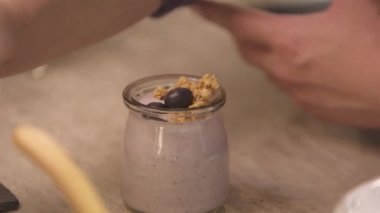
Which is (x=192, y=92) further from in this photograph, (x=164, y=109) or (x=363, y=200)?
(x=363, y=200)

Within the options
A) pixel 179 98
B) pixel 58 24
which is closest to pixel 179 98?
pixel 179 98

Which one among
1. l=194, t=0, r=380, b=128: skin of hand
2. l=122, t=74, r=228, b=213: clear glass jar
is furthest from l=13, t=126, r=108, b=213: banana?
l=194, t=0, r=380, b=128: skin of hand

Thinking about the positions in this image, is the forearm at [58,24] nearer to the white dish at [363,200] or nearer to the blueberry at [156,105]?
the blueberry at [156,105]

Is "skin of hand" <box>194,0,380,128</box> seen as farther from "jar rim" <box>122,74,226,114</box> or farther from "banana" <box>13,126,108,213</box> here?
"banana" <box>13,126,108,213</box>

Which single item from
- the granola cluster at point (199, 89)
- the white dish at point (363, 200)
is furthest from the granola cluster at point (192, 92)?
the white dish at point (363, 200)

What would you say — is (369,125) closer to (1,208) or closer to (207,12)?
(207,12)

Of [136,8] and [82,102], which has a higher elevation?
[136,8]

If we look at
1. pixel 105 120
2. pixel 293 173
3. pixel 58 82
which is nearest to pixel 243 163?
pixel 293 173
